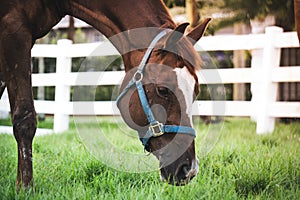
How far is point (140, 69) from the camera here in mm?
2303

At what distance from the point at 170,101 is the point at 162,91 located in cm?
7

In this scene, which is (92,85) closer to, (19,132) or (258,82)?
(258,82)

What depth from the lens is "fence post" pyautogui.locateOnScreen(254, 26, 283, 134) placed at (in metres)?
5.85

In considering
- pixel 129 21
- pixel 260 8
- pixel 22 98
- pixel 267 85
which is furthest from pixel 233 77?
pixel 22 98

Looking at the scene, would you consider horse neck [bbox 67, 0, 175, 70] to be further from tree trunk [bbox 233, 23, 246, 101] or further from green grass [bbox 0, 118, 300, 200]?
tree trunk [bbox 233, 23, 246, 101]

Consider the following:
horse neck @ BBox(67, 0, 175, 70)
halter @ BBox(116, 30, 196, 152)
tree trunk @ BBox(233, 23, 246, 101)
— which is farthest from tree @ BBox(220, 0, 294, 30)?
halter @ BBox(116, 30, 196, 152)

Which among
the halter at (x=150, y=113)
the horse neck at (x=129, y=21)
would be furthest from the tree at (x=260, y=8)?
the halter at (x=150, y=113)

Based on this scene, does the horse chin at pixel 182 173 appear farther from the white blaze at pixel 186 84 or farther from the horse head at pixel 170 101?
the white blaze at pixel 186 84

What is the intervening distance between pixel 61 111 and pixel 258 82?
113 inches

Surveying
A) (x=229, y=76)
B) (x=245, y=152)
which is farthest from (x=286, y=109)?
(x=245, y=152)

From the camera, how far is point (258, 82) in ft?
19.7

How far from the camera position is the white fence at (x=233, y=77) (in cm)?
584

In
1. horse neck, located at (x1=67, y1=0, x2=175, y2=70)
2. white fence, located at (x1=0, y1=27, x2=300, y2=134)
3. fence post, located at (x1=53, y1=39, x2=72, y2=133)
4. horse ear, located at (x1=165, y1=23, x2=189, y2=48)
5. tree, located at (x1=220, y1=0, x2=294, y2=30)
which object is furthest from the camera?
tree, located at (x1=220, y1=0, x2=294, y2=30)

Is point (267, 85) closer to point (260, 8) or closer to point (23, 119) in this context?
point (260, 8)
